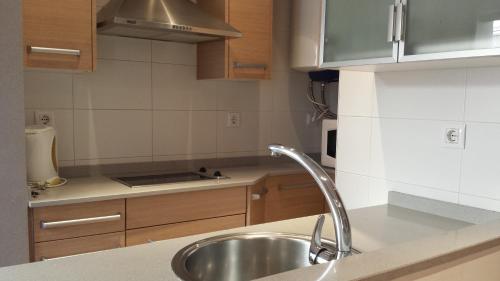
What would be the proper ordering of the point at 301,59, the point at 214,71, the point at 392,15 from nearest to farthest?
the point at 392,15
the point at 214,71
the point at 301,59

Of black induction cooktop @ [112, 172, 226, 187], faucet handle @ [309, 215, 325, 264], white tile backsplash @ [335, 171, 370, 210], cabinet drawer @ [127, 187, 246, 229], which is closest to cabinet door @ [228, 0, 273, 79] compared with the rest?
black induction cooktop @ [112, 172, 226, 187]

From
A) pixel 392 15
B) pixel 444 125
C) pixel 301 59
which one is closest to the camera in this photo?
pixel 392 15

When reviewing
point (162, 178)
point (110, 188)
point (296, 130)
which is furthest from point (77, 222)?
point (296, 130)

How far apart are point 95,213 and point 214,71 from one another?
3.76 ft

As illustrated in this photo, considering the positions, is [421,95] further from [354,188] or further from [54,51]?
[54,51]

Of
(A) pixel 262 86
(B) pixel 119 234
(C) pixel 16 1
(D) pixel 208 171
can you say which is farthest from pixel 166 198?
(A) pixel 262 86

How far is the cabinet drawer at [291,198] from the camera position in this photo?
9.33ft

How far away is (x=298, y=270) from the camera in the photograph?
3.08 feet

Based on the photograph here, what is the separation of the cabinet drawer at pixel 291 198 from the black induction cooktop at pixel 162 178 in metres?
0.40

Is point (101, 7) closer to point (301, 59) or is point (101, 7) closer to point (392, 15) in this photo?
point (301, 59)

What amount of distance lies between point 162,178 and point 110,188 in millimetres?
398

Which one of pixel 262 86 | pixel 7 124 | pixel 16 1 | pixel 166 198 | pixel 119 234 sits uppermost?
pixel 16 1

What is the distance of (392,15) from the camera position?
1.56 meters

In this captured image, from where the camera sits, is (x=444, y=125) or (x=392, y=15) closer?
(x=392, y=15)
